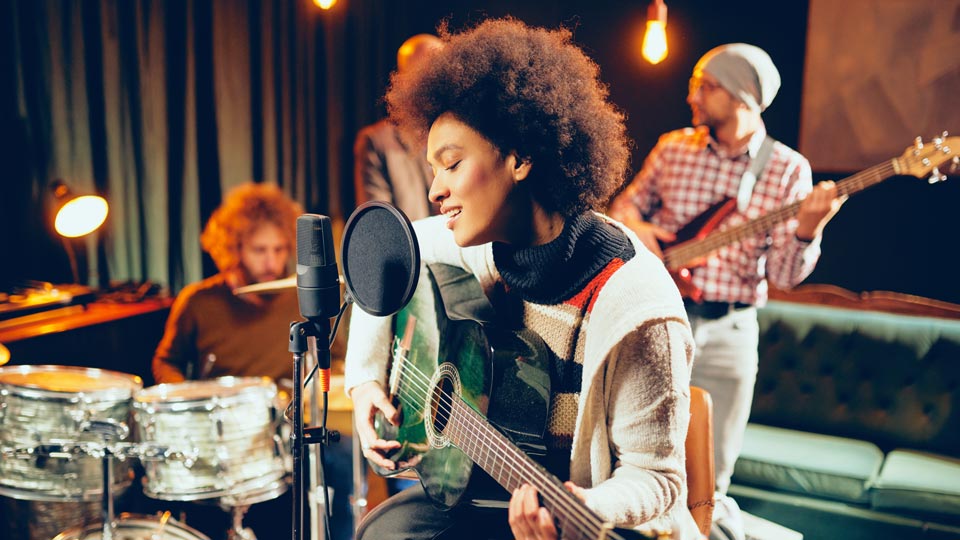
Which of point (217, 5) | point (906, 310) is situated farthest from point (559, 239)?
point (217, 5)

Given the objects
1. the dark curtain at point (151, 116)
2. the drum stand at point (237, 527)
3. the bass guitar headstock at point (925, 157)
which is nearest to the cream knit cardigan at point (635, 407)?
the drum stand at point (237, 527)

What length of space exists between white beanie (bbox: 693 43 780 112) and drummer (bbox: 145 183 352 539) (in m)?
1.99

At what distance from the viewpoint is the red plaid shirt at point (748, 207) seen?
321 cm

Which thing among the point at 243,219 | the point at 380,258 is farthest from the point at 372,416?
the point at 243,219

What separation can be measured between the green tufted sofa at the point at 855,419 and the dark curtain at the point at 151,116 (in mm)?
3176

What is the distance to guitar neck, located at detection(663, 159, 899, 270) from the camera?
306cm

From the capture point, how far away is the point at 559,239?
1658 mm

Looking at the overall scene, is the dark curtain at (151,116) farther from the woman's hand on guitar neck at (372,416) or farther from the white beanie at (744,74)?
the white beanie at (744,74)

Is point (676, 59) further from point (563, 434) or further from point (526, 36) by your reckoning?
point (563, 434)

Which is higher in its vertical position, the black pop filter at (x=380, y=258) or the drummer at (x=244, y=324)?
the drummer at (x=244, y=324)

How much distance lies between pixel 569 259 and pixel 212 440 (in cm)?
156

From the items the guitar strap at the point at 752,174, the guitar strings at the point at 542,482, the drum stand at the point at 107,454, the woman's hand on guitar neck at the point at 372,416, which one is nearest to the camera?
the guitar strings at the point at 542,482

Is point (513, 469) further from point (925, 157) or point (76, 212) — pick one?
point (76, 212)

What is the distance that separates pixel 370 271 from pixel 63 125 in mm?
3284
